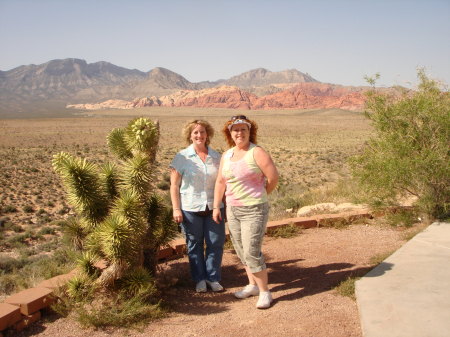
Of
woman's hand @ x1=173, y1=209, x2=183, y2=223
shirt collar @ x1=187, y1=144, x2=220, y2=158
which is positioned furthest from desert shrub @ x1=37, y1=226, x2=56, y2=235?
shirt collar @ x1=187, y1=144, x2=220, y2=158

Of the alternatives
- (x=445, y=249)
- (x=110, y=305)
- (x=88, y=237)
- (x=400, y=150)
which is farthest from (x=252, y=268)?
(x=400, y=150)

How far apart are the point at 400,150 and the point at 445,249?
76.7 inches

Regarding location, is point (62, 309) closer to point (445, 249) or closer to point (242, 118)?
point (242, 118)

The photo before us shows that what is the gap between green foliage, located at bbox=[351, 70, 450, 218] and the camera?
21.5 feet

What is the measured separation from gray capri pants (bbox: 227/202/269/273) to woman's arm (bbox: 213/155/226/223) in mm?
159

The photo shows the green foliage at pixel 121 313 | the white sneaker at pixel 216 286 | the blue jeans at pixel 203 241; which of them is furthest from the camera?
the white sneaker at pixel 216 286

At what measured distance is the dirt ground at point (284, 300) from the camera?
392cm

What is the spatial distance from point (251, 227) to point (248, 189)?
14.2 inches

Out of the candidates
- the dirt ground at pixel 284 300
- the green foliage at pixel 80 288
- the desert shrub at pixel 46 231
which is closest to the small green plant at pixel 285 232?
the dirt ground at pixel 284 300

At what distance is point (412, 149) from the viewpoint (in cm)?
682

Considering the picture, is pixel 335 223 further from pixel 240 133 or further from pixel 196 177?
pixel 240 133

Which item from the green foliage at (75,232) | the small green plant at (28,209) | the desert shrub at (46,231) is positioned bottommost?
the desert shrub at (46,231)

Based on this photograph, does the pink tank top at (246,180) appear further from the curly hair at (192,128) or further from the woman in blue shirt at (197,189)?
the curly hair at (192,128)

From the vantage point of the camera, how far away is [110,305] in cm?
425
